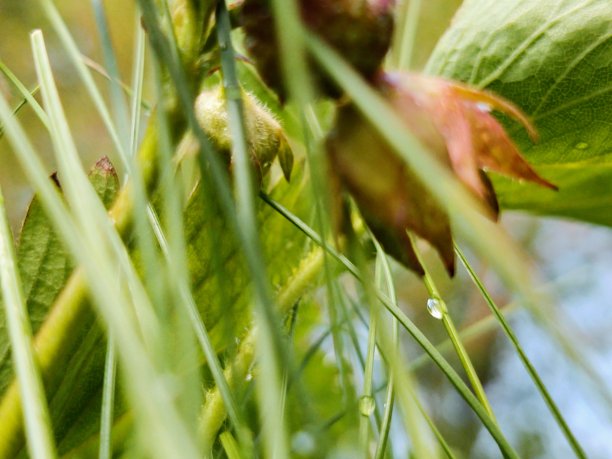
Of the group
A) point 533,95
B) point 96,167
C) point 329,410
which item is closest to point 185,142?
point 96,167

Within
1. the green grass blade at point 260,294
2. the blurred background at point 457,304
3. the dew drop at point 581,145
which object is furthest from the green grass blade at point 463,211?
the blurred background at point 457,304

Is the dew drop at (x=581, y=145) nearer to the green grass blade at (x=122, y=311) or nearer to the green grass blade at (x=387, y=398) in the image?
the green grass blade at (x=387, y=398)

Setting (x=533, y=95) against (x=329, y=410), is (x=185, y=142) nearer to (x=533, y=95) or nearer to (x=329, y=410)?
(x=533, y=95)

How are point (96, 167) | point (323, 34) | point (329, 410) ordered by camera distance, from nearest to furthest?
point (323, 34) < point (96, 167) < point (329, 410)

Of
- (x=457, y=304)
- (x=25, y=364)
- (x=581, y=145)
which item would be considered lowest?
(x=457, y=304)

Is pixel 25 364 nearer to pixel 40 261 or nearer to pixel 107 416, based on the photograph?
pixel 107 416

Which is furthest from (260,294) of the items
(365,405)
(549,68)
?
(549,68)
